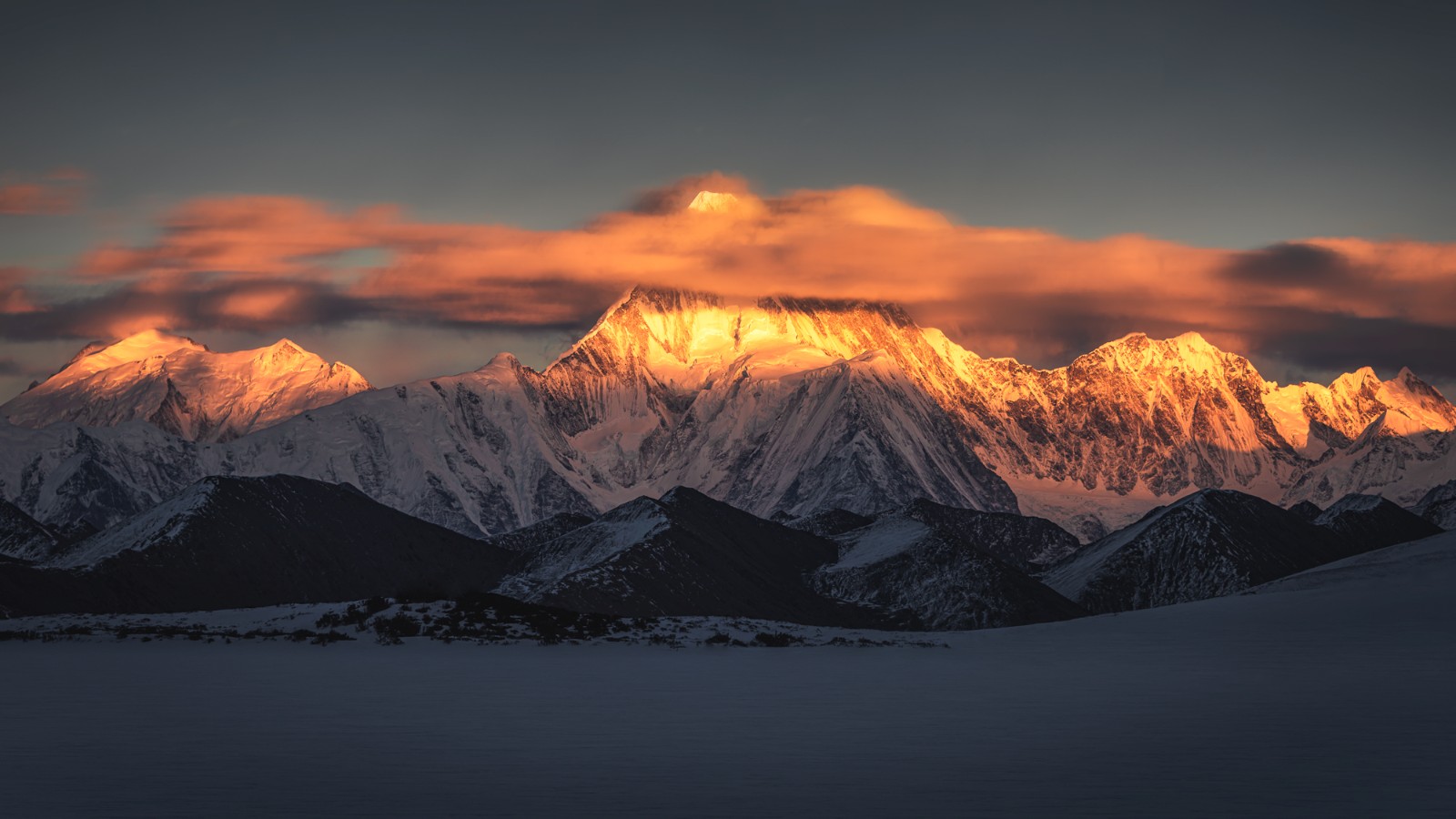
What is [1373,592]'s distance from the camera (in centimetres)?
12194

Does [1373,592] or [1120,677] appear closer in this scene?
[1120,677]

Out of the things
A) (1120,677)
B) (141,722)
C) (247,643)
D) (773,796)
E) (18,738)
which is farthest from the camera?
(247,643)

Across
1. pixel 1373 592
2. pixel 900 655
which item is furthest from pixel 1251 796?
pixel 1373 592

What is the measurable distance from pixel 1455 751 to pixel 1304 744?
3995 mm

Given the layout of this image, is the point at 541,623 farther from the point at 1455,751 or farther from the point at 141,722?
the point at 1455,751

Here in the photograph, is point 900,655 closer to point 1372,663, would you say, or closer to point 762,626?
point 762,626

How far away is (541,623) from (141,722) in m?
47.2

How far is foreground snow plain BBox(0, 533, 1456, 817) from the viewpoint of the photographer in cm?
3897

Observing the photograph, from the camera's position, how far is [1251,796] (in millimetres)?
39906

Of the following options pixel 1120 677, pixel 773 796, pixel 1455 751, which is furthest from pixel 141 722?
pixel 1120 677

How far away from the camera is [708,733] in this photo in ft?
169

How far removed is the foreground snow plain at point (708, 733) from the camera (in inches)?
1534

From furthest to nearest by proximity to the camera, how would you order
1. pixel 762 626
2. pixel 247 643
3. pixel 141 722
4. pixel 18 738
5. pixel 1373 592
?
pixel 1373 592
pixel 762 626
pixel 247 643
pixel 141 722
pixel 18 738

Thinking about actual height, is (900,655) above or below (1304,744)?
below
